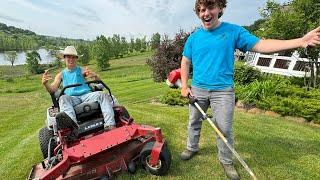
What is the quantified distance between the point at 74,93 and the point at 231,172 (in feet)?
8.94

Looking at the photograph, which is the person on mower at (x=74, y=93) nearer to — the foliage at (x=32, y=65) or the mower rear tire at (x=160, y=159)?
the mower rear tire at (x=160, y=159)

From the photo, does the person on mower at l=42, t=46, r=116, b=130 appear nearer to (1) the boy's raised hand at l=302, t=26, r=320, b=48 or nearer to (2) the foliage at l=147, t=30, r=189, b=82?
(1) the boy's raised hand at l=302, t=26, r=320, b=48

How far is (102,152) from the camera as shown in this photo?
4875 mm

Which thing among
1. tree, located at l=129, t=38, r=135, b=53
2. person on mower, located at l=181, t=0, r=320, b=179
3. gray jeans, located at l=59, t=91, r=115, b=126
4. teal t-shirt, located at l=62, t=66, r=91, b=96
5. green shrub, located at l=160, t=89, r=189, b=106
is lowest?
tree, located at l=129, t=38, r=135, b=53

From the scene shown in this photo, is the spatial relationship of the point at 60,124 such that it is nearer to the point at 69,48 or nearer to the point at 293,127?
the point at 69,48

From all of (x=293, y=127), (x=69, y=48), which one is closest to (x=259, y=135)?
(x=293, y=127)

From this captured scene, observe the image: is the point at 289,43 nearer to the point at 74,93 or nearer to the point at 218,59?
the point at 218,59


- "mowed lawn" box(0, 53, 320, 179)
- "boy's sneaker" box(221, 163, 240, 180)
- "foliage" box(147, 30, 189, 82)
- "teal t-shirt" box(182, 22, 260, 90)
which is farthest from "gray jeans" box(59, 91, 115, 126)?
"foliage" box(147, 30, 189, 82)

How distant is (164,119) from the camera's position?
8250 millimetres

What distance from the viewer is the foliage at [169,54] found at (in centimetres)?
1444

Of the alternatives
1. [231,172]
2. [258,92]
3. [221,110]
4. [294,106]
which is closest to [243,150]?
[231,172]

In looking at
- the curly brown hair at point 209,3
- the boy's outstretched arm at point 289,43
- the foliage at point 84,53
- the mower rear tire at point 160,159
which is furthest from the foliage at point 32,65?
the boy's outstretched arm at point 289,43

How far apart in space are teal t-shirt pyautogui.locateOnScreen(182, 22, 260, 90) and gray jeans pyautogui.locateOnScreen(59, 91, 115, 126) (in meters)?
1.44

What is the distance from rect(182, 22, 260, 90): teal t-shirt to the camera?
A: 14.8 feet
